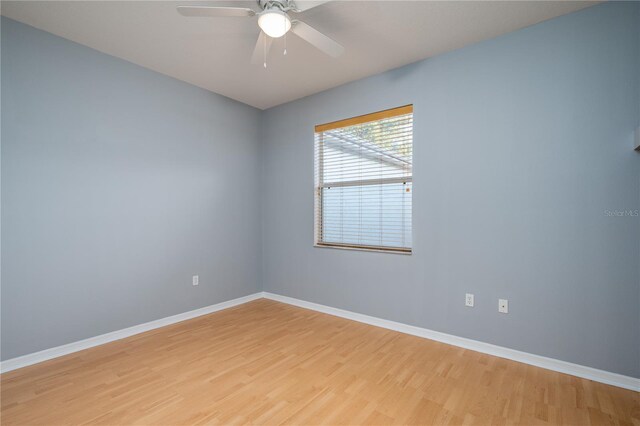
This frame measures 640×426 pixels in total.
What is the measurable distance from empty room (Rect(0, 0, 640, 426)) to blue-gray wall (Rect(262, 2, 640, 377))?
0.6 inches

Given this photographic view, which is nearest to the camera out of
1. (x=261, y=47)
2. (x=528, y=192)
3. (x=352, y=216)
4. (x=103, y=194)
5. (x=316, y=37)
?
(x=316, y=37)

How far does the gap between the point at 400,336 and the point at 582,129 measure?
227 cm

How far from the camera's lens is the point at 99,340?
108 inches

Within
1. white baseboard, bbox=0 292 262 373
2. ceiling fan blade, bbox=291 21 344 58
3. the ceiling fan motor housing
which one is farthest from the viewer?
white baseboard, bbox=0 292 262 373

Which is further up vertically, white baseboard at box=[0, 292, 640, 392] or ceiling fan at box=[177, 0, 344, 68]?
ceiling fan at box=[177, 0, 344, 68]

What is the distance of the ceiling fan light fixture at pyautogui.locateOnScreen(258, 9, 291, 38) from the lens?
1.86m

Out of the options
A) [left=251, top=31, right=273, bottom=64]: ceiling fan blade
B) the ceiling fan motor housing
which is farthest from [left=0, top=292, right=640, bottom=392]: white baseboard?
the ceiling fan motor housing

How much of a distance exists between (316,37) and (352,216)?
200 centimetres

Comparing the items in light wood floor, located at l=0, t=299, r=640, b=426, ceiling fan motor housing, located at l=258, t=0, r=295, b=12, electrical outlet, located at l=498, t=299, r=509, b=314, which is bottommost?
light wood floor, located at l=0, t=299, r=640, b=426

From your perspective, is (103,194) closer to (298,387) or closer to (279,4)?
(279,4)

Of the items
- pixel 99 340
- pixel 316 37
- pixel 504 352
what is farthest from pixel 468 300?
pixel 99 340

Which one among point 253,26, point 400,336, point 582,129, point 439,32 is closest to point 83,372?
point 400,336

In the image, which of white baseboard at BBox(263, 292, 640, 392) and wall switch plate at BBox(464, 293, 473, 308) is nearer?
white baseboard at BBox(263, 292, 640, 392)

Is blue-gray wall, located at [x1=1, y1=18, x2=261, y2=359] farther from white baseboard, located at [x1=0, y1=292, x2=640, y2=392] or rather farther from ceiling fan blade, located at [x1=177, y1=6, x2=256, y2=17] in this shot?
ceiling fan blade, located at [x1=177, y1=6, x2=256, y2=17]
